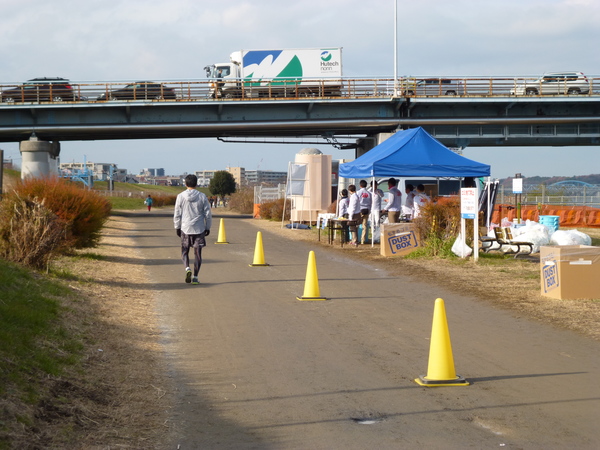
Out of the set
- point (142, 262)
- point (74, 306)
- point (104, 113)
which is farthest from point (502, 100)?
point (74, 306)

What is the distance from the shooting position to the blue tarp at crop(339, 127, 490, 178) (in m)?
19.7

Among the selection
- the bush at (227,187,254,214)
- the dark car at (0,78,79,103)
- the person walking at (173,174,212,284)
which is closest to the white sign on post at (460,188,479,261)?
the person walking at (173,174,212,284)

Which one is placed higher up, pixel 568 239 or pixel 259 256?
pixel 568 239

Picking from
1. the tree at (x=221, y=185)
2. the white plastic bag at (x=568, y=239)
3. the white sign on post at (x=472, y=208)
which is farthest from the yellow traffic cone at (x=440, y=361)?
the tree at (x=221, y=185)

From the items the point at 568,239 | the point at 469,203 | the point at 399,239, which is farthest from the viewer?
the point at 399,239

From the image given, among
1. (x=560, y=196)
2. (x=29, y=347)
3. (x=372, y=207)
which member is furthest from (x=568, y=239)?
(x=560, y=196)

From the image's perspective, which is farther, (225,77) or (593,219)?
(225,77)

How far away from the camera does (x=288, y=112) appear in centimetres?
4491

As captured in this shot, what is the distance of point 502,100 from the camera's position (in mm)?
43500

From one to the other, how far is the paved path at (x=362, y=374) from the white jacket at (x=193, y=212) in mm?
1186

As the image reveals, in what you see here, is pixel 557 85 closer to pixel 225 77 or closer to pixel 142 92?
pixel 225 77

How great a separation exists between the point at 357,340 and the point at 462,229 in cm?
943

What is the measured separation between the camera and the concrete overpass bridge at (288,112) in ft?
142

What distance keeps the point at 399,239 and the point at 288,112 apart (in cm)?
2719
